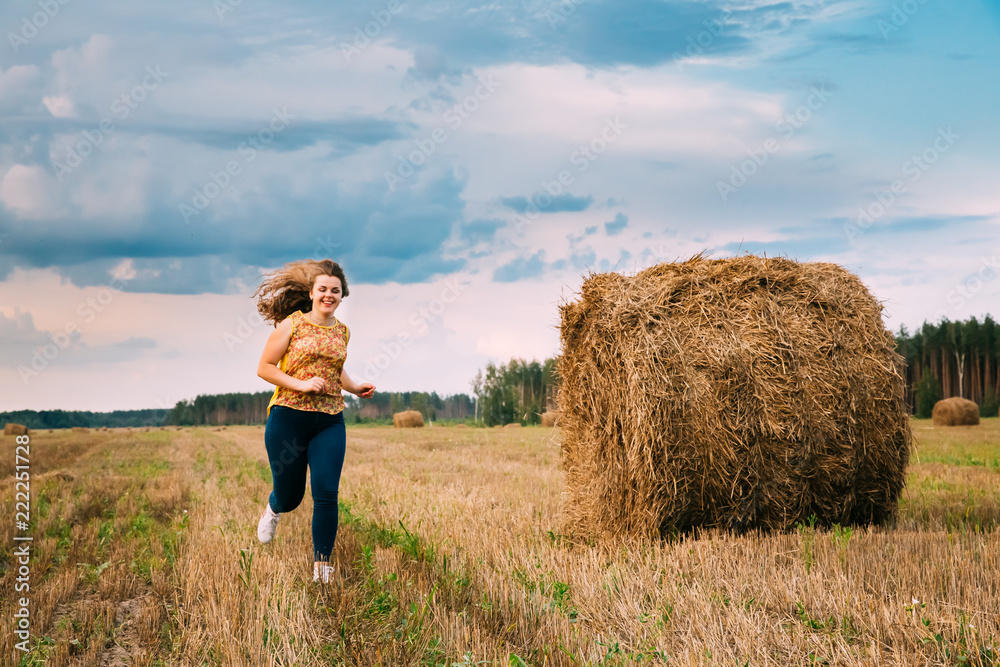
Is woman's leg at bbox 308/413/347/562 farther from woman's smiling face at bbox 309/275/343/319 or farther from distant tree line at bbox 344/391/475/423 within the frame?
distant tree line at bbox 344/391/475/423

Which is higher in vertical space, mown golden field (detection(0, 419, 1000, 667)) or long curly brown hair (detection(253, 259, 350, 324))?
long curly brown hair (detection(253, 259, 350, 324))

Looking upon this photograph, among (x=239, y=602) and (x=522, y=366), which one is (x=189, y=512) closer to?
(x=239, y=602)

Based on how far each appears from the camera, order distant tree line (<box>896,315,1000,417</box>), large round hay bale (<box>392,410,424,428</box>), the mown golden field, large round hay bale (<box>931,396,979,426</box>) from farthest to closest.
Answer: distant tree line (<box>896,315,1000,417</box>)
large round hay bale (<box>392,410,424,428</box>)
large round hay bale (<box>931,396,979,426</box>)
the mown golden field

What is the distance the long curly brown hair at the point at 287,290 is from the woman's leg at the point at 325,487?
1.36m

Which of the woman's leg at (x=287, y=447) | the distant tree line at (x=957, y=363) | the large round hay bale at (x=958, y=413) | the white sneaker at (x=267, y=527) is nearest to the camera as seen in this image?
the woman's leg at (x=287, y=447)

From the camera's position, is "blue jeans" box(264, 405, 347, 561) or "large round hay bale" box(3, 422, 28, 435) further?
"large round hay bale" box(3, 422, 28, 435)

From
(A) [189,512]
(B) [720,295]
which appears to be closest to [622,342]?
(B) [720,295]

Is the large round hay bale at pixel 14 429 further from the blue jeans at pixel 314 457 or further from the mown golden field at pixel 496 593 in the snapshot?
the blue jeans at pixel 314 457

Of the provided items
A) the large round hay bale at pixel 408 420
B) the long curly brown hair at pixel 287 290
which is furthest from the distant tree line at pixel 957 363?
the long curly brown hair at pixel 287 290

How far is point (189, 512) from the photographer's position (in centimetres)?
785

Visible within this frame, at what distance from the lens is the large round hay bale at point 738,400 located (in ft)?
19.0

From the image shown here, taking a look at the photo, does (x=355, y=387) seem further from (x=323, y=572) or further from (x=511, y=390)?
(x=511, y=390)

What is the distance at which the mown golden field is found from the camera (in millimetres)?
3465

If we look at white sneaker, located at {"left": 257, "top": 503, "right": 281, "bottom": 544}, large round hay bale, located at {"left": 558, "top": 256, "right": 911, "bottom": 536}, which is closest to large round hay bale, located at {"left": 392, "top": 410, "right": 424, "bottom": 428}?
large round hay bale, located at {"left": 558, "top": 256, "right": 911, "bottom": 536}
